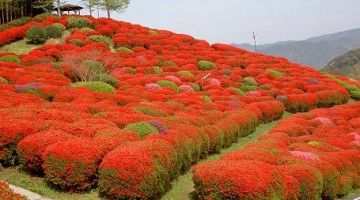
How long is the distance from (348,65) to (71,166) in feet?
450

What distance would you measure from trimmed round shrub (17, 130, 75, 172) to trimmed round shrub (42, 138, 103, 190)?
50cm

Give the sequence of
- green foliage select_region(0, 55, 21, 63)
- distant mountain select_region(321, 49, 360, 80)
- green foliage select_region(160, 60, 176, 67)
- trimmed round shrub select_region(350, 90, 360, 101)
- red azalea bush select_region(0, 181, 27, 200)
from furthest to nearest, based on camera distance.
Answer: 1. distant mountain select_region(321, 49, 360, 80)
2. trimmed round shrub select_region(350, 90, 360, 101)
3. green foliage select_region(160, 60, 176, 67)
4. green foliage select_region(0, 55, 21, 63)
5. red azalea bush select_region(0, 181, 27, 200)

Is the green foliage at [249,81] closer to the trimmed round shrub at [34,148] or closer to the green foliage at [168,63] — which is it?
the green foliage at [168,63]

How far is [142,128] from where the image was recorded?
15.6 m

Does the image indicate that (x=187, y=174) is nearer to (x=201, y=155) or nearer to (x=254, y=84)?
(x=201, y=155)

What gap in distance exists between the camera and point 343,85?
137 ft

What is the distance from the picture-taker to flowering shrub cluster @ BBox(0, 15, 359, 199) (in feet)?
39.2

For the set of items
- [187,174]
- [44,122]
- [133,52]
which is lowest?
[187,174]

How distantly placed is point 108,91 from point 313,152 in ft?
42.5

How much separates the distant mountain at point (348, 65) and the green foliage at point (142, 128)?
120 metres

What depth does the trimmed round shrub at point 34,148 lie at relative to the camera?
40.9 feet

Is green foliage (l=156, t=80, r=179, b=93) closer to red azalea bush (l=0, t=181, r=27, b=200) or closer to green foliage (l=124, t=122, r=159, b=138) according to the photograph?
green foliage (l=124, t=122, r=159, b=138)

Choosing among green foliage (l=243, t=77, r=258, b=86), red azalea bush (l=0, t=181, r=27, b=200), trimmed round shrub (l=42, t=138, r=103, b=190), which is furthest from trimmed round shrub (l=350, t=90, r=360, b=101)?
red azalea bush (l=0, t=181, r=27, b=200)

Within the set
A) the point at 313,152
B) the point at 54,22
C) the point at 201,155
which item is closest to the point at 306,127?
the point at 313,152
